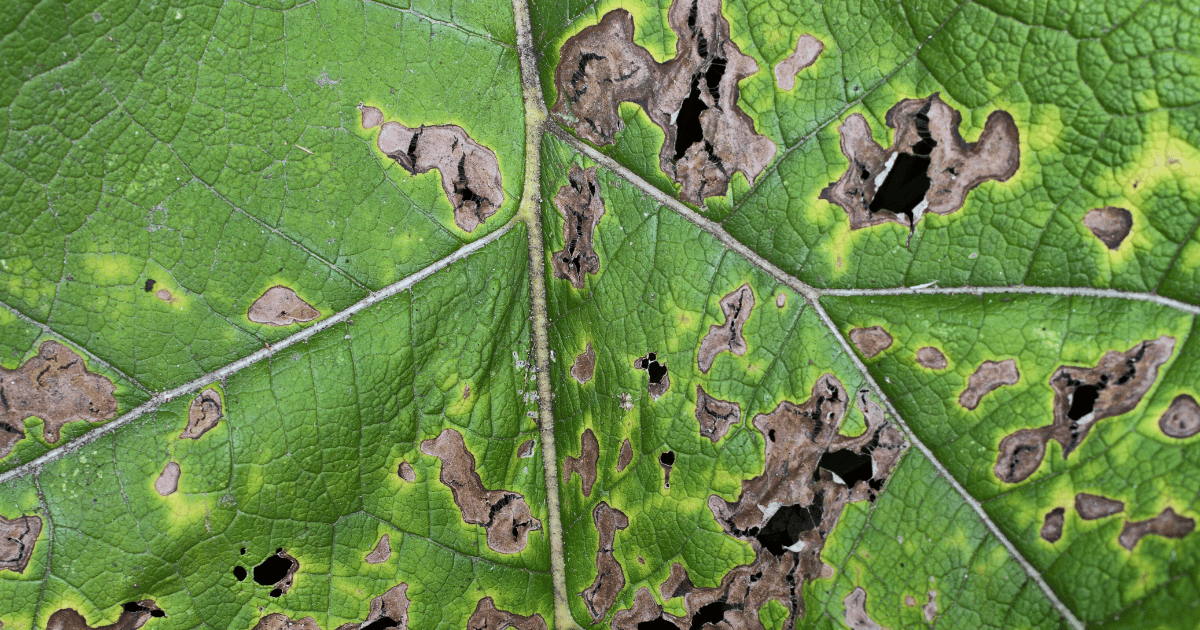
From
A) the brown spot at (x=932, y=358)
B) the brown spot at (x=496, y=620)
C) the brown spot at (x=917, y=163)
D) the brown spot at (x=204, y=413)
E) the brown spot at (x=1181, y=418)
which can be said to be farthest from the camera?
the brown spot at (x=496, y=620)

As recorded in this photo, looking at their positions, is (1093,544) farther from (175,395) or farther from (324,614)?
(175,395)

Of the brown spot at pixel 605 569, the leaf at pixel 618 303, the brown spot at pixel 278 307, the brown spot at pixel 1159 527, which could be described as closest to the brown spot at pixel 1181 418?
the leaf at pixel 618 303

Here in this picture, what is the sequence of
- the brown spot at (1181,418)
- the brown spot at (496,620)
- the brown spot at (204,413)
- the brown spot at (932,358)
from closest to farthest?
1. the brown spot at (1181,418)
2. the brown spot at (932,358)
3. the brown spot at (204,413)
4. the brown spot at (496,620)

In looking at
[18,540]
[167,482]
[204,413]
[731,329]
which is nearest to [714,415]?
[731,329]

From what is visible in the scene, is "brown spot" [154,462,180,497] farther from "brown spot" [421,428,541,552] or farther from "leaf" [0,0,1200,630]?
"brown spot" [421,428,541,552]

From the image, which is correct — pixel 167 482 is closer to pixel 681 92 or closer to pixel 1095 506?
pixel 681 92

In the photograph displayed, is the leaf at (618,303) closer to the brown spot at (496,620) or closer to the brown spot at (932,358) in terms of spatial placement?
the brown spot at (932,358)

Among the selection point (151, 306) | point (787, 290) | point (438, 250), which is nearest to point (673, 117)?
point (787, 290)
